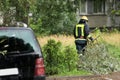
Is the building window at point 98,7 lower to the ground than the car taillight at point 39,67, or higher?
lower

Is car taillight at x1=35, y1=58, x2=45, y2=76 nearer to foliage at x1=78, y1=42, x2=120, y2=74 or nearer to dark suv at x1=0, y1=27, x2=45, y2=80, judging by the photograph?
dark suv at x1=0, y1=27, x2=45, y2=80

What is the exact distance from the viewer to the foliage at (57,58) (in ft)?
41.8

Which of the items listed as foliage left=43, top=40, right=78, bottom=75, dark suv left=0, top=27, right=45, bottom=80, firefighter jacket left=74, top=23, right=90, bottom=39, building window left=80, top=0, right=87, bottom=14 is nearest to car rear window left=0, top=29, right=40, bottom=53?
dark suv left=0, top=27, right=45, bottom=80

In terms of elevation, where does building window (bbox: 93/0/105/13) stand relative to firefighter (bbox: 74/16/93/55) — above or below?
below

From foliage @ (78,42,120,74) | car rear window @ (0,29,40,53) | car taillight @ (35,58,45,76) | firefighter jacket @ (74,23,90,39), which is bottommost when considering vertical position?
foliage @ (78,42,120,74)

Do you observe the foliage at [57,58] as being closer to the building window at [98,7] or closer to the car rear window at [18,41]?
the car rear window at [18,41]

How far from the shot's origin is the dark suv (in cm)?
805

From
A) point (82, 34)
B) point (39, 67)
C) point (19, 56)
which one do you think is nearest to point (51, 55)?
point (82, 34)

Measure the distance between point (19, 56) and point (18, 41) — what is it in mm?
320

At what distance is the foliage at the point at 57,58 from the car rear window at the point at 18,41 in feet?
14.4

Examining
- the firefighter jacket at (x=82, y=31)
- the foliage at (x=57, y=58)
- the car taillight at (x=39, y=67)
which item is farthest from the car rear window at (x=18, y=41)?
the firefighter jacket at (x=82, y=31)

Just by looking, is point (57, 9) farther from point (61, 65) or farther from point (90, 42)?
point (61, 65)

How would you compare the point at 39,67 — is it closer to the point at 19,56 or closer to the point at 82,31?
the point at 19,56

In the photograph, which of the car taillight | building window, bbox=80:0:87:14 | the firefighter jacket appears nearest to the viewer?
the car taillight
